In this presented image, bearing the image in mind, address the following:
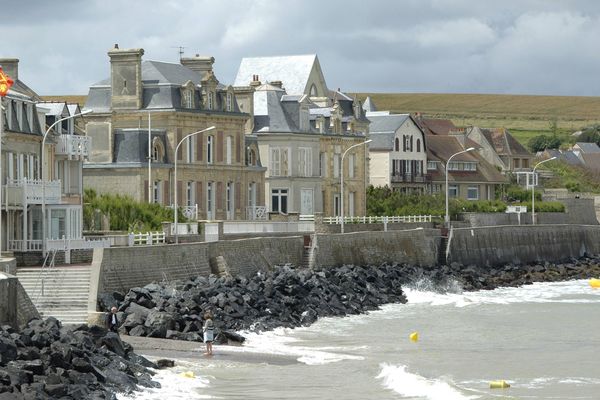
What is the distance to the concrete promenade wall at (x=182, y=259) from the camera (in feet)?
149

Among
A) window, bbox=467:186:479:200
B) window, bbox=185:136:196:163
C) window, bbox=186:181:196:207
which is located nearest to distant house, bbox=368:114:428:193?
window, bbox=467:186:479:200

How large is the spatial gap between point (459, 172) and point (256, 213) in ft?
105

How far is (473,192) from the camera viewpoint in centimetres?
10456

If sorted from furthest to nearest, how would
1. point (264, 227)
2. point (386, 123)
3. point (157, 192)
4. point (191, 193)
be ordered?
point (386, 123), point (191, 193), point (157, 192), point (264, 227)

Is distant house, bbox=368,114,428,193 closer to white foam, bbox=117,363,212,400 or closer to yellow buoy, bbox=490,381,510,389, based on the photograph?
yellow buoy, bbox=490,381,510,389

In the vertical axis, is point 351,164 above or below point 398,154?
below

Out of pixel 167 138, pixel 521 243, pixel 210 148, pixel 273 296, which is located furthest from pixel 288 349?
pixel 521 243

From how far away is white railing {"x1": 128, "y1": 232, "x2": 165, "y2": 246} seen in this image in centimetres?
5094

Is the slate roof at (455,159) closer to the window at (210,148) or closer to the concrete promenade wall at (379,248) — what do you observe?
the concrete promenade wall at (379,248)

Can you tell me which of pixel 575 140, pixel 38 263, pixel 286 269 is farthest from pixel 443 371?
pixel 575 140

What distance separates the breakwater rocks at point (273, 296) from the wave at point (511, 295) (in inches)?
26.9

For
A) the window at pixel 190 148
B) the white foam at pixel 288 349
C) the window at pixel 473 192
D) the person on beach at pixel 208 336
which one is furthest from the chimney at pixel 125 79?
the window at pixel 473 192

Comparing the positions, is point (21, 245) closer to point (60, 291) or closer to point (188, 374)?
point (60, 291)

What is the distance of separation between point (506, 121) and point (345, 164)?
11463 centimetres
